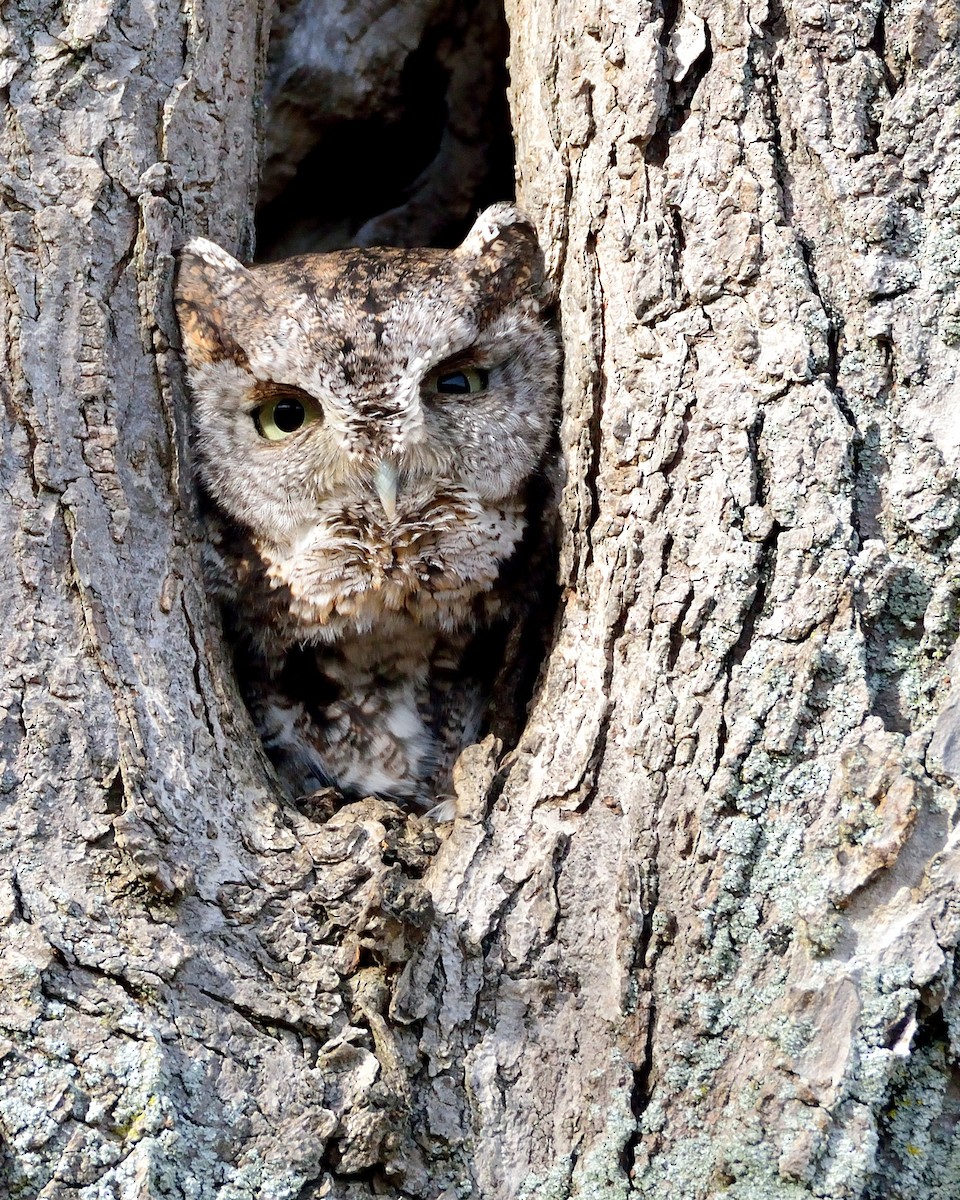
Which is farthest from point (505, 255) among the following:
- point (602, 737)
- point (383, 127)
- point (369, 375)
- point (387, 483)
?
point (383, 127)

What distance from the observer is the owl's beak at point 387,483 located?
195 centimetres

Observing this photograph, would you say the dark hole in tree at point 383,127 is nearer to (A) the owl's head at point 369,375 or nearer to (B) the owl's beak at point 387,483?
(A) the owl's head at point 369,375

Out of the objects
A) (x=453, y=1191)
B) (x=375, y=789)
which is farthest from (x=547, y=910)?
(x=375, y=789)

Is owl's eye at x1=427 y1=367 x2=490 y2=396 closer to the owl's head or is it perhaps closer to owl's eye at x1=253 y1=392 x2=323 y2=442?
the owl's head

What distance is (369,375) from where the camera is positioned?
1.95 metres

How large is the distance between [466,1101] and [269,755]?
919 millimetres

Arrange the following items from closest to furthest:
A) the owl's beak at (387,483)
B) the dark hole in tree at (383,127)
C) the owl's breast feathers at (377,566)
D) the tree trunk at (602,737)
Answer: the tree trunk at (602,737)
the owl's beak at (387,483)
the owl's breast feathers at (377,566)
the dark hole in tree at (383,127)

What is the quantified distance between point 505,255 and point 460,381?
0.24 metres

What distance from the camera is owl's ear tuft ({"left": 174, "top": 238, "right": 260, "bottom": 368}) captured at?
6.60ft

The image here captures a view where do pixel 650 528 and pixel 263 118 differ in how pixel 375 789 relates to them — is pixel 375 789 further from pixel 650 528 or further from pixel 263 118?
pixel 263 118

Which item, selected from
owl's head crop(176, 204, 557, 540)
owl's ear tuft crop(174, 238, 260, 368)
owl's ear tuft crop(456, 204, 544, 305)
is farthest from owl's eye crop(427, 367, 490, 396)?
owl's ear tuft crop(174, 238, 260, 368)

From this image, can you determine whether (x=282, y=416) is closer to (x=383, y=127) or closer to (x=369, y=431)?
(x=369, y=431)

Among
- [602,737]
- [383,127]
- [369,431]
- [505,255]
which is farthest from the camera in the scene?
[383,127]

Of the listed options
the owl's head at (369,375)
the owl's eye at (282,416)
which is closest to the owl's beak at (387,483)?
the owl's head at (369,375)
